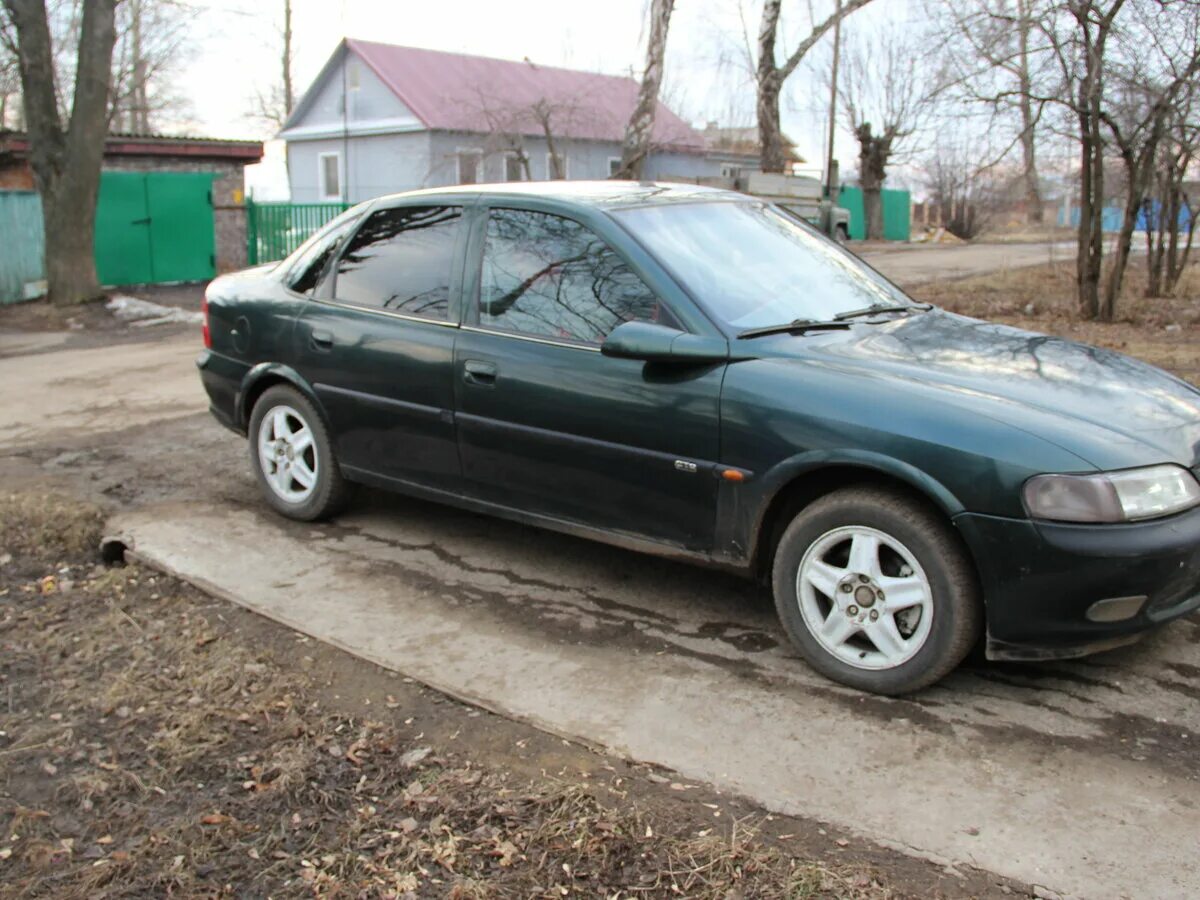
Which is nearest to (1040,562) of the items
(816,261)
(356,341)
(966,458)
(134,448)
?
(966,458)

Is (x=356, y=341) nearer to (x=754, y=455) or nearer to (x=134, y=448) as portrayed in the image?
(x=754, y=455)

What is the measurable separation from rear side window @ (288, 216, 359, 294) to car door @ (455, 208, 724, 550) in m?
0.98

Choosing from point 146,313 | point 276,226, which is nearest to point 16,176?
point 276,226

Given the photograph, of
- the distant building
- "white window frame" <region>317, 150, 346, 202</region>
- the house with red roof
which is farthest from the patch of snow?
the distant building

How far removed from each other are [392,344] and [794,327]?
178 cm

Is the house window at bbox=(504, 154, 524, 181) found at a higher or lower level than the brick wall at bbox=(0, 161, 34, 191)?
higher

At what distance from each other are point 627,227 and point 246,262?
1797 cm

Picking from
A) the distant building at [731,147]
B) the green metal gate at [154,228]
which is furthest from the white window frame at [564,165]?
the green metal gate at [154,228]

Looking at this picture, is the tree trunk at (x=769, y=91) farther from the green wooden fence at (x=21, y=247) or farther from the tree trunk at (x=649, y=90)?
the green wooden fence at (x=21, y=247)

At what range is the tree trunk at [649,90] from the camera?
18703 mm

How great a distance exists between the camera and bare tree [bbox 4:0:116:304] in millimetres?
15648

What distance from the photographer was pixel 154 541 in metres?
5.15

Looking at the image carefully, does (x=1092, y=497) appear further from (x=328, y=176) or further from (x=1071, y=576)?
(x=328, y=176)

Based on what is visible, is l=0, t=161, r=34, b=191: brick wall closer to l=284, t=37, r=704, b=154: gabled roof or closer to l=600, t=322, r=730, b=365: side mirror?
l=284, t=37, r=704, b=154: gabled roof
